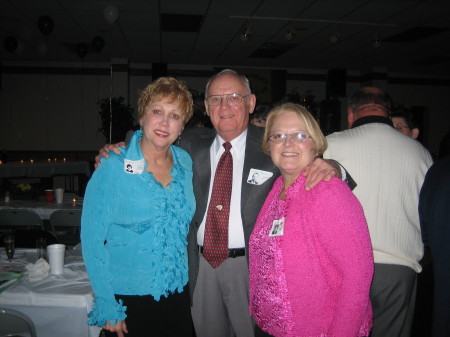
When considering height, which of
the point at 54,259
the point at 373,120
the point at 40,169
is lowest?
the point at 54,259

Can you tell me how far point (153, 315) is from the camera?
5.42 feet

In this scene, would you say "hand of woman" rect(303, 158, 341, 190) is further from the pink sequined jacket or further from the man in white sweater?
the man in white sweater

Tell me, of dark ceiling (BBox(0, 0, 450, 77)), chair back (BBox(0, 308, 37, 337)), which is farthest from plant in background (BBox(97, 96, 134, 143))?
chair back (BBox(0, 308, 37, 337))

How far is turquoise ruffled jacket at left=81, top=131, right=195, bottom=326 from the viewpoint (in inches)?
60.7

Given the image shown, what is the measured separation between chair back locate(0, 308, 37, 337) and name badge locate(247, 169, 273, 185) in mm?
1200

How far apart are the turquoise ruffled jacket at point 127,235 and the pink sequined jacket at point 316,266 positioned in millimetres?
438

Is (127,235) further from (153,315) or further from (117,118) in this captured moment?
(117,118)

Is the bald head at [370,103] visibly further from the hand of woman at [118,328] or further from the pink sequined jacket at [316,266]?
the hand of woman at [118,328]

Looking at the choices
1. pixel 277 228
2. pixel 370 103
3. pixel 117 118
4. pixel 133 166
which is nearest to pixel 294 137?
pixel 277 228

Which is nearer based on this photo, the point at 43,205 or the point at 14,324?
the point at 14,324

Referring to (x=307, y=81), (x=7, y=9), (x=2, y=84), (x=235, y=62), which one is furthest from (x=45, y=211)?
(x=307, y=81)

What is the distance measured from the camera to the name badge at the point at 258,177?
1913 millimetres

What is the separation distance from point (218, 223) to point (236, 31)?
6.02m

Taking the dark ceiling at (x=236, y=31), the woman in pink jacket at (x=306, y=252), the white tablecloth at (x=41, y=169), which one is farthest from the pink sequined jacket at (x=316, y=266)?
the white tablecloth at (x=41, y=169)
